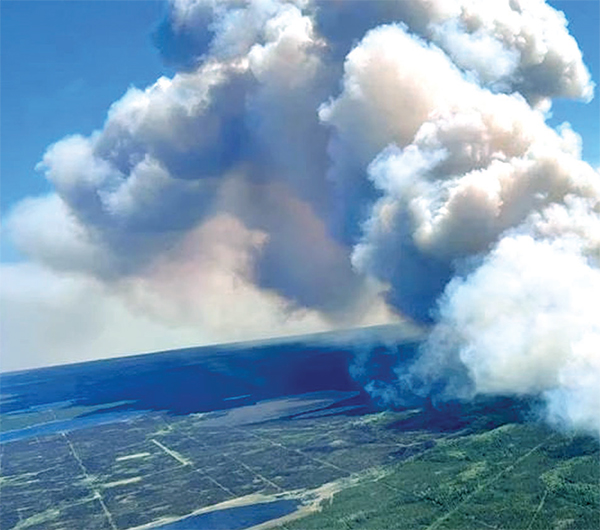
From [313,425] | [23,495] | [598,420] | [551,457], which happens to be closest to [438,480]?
[551,457]

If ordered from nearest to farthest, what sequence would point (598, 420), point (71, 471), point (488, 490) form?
1. point (488, 490)
2. point (598, 420)
3. point (71, 471)

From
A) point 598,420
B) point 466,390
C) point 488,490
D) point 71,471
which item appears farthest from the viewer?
point 466,390

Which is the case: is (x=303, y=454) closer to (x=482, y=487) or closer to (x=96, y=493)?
(x=96, y=493)

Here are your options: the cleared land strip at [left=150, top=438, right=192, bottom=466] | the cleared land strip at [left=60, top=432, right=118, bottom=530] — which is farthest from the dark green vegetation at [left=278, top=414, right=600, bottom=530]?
the cleared land strip at [left=150, top=438, right=192, bottom=466]

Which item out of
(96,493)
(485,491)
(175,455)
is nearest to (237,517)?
(485,491)

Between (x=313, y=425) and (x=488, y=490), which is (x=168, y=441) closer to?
(x=313, y=425)

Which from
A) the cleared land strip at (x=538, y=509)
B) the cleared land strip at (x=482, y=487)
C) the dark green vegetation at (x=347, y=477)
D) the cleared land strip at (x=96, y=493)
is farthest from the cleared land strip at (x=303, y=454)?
the cleared land strip at (x=96, y=493)
